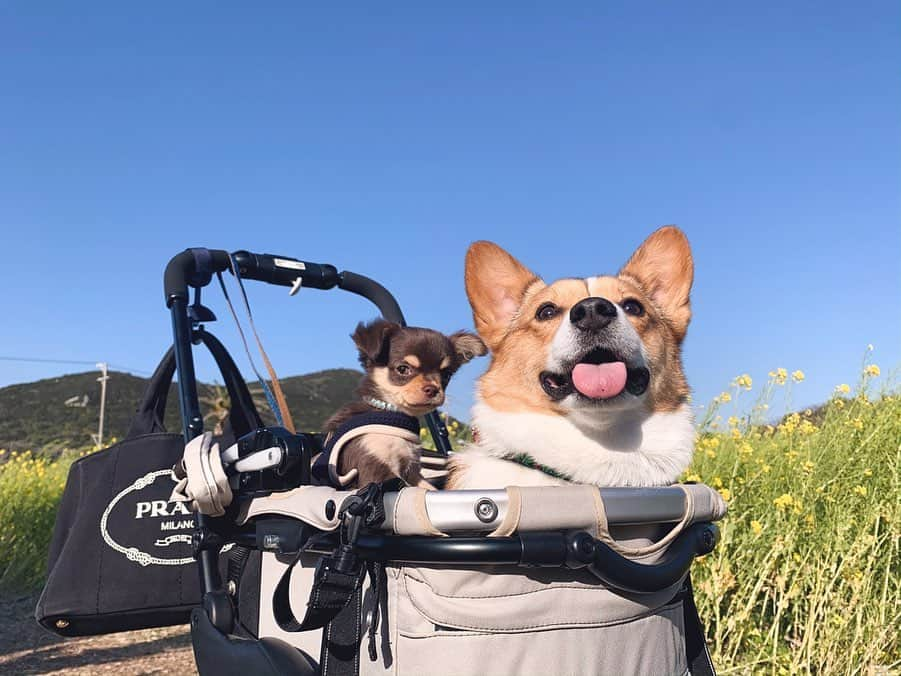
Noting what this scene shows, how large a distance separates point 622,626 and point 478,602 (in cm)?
34

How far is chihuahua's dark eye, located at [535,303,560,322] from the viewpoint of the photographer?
217 centimetres

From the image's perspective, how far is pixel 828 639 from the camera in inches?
119

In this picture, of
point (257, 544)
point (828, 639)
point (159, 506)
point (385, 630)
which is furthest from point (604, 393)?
point (828, 639)

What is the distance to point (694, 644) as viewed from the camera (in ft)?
6.34

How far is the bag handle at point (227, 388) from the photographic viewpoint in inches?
103

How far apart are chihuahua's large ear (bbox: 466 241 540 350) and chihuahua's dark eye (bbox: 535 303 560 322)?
18 cm

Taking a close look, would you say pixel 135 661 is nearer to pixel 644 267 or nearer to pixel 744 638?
pixel 744 638

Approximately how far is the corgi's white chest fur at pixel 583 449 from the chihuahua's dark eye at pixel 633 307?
0.95 ft

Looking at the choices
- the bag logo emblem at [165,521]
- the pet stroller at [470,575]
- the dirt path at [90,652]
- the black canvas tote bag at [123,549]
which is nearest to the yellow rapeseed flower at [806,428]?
the pet stroller at [470,575]

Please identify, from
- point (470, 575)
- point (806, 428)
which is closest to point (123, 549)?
point (470, 575)

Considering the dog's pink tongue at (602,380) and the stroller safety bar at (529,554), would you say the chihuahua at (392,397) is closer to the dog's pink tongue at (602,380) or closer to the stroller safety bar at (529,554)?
the dog's pink tongue at (602,380)

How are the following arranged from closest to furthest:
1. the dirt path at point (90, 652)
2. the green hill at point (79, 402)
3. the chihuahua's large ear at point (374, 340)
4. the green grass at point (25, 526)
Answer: the chihuahua's large ear at point (374, 340) → the dirt path at point (90, 652) → the green grass at point (25, 526) → the green hill at point (79, 402)

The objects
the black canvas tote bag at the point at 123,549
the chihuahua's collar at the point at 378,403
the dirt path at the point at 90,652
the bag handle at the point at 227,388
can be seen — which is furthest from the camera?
the dirt path at the point at 90,652

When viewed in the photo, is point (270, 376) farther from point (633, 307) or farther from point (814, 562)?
point (814, 562)
